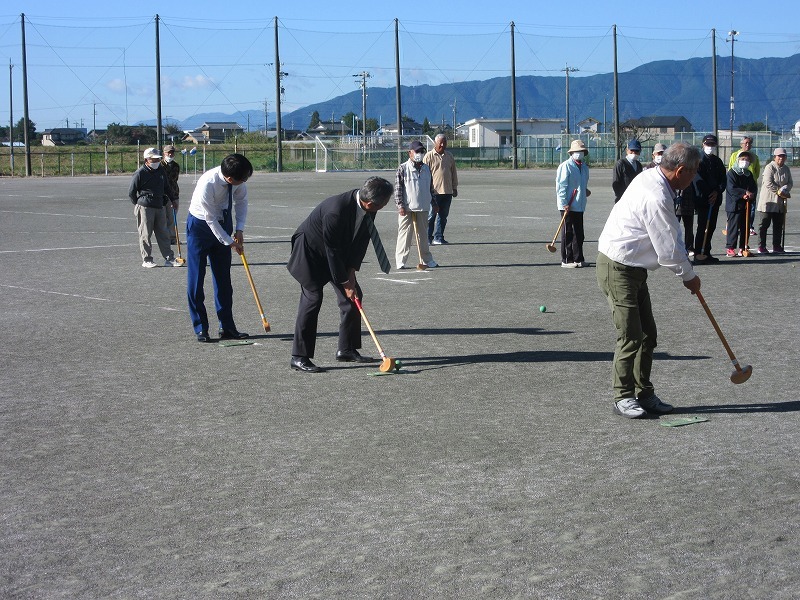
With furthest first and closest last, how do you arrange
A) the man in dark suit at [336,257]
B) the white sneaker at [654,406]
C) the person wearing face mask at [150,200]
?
1. the person wearing face mask at [150,200]
2. the man in dark suit at [336,257]
3. the white sneaker at [654,406]

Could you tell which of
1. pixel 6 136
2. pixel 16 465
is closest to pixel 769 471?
pixel 16 465

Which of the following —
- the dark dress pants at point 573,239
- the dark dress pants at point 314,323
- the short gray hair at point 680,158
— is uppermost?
the short gray hair at point 680,158

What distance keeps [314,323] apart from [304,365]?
37 cm

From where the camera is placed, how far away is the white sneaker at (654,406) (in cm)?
778

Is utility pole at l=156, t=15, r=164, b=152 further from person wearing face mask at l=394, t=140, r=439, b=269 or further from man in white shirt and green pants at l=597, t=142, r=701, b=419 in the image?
man in white shirt and green pants at l=597, t=142, r=701, b=419

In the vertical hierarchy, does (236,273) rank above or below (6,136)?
below

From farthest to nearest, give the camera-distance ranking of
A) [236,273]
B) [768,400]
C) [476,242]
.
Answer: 1. [476,242]
2. [236,273]
3. [768,400]

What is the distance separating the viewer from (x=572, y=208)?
16.7m

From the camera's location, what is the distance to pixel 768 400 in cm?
812

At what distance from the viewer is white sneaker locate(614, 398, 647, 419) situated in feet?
25.1

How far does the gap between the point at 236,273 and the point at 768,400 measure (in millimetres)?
9969

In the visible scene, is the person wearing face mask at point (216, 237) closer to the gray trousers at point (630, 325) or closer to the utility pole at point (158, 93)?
the gray trousers at point (630, 325)

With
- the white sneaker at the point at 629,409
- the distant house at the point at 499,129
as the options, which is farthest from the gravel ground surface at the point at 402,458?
the distant house at the point at 499,129

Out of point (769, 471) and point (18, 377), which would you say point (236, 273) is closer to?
point (18, 377)
